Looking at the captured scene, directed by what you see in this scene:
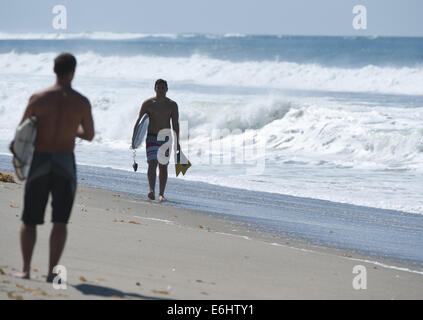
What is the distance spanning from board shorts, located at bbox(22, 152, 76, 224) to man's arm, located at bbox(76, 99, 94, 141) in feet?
0.53

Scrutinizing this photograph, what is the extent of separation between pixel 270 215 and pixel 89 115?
4781mm

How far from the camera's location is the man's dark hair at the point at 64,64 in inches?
192

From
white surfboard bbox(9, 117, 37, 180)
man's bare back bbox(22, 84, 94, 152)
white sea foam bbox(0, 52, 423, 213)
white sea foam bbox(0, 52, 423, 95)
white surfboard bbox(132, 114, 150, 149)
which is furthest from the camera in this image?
white sea foam bbox(0, 52, 423, 95)

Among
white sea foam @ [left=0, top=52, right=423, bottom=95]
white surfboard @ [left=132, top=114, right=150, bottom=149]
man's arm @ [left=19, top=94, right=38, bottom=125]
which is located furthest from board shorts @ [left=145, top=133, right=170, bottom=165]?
white sea foam @ [left=0, top=52, right=423, bottom=95]

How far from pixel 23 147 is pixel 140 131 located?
17.0 feet

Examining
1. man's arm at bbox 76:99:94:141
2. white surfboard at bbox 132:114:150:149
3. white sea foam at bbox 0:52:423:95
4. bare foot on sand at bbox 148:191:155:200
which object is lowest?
man's arm at bbox 76:99:94:141

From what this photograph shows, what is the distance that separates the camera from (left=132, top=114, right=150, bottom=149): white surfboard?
990 centimetres

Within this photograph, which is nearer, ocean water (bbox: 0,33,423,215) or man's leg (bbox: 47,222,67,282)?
man's leg (bbox: 47,222,67,282)

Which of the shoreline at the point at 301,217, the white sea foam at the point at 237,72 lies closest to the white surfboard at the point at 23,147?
the shoreline at the point at 301,217

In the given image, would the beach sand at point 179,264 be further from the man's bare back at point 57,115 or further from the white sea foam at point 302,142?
the white sea foam at point 302,142

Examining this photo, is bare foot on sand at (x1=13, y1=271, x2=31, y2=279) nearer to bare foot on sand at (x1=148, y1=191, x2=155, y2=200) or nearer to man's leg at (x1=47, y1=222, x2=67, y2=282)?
man's leg at (x1=47, y1=222, x2=67, y2=282)
